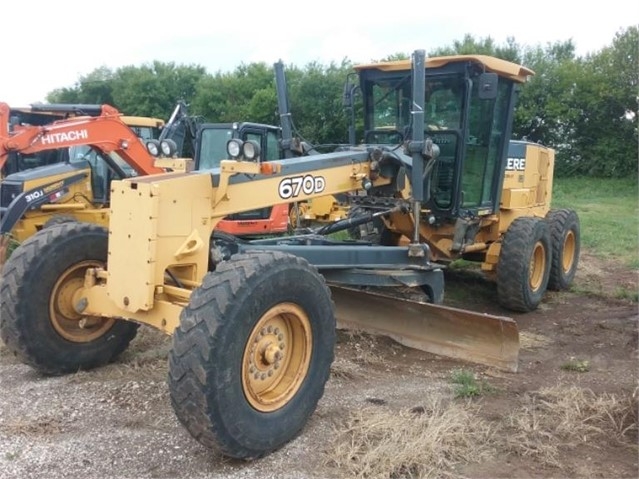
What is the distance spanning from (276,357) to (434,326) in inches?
87.5

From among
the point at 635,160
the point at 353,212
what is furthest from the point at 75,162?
the point at 635,160

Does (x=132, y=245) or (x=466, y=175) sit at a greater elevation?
(x=466, y=175)

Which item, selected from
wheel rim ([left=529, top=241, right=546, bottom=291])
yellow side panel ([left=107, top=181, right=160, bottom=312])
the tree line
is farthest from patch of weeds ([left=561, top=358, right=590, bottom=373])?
the tree line

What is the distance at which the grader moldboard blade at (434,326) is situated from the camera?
5.49 metres

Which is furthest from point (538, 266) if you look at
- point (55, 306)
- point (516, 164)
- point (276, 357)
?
point (55, 306)

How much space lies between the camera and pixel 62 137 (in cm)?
820

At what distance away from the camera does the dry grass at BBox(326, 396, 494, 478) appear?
3.65 m

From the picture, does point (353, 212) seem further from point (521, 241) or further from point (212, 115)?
point (212, 115)

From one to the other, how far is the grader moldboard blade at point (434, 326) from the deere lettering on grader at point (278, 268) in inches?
0.5

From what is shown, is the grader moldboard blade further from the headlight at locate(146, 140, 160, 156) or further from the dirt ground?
the headlight at locate(146, 140, 160, 156)

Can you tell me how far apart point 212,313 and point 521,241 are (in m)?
4.67

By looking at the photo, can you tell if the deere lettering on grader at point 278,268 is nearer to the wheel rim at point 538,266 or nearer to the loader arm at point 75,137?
the wheel rim at point 538,266

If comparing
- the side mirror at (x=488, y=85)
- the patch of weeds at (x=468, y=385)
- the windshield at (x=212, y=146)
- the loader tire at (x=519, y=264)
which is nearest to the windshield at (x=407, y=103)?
the side mirror at (x=488, y=85)

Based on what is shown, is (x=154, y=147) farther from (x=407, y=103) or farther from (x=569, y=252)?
(x=569, y=252)
